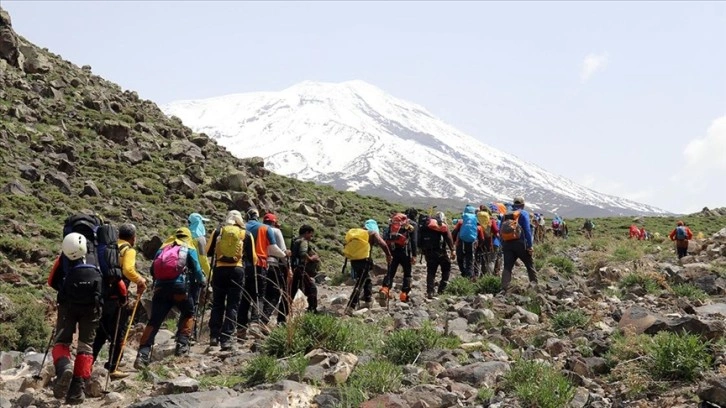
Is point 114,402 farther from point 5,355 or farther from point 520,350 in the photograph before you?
point 520,350

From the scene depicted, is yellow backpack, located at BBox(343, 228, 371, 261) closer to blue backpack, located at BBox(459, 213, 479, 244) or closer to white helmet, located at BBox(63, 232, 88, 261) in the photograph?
blue backpack, located at BBox(459, 213, 479, 244)

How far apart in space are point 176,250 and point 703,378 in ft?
19.6

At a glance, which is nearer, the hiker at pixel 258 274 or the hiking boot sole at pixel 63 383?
the hiking boot sole at pixel 63 383

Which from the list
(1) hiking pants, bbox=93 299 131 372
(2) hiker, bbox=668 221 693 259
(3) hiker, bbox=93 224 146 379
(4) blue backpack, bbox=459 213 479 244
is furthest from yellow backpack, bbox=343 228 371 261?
(2) hiker, bbox=668 221 693 259

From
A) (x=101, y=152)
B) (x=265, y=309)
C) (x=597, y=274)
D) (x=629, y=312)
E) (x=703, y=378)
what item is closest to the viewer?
(x=703, y=378)

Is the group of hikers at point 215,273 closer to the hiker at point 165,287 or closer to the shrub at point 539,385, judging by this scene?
the hiker at point 165,287

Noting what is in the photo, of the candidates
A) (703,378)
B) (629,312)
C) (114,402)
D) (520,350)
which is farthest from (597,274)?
(114,402)

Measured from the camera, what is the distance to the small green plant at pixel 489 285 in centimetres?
1252

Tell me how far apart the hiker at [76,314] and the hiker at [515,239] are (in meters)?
7.55

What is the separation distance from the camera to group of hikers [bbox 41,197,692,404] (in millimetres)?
6625

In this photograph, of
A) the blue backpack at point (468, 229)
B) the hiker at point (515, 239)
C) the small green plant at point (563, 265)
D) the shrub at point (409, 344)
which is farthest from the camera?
the small green plant at point (563, 265)

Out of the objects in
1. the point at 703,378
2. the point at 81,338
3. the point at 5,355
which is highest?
the point at 703,378

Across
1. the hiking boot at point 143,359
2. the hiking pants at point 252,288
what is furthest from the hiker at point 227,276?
the hiking boot at point 143,359

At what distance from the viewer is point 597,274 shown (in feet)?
45.6
